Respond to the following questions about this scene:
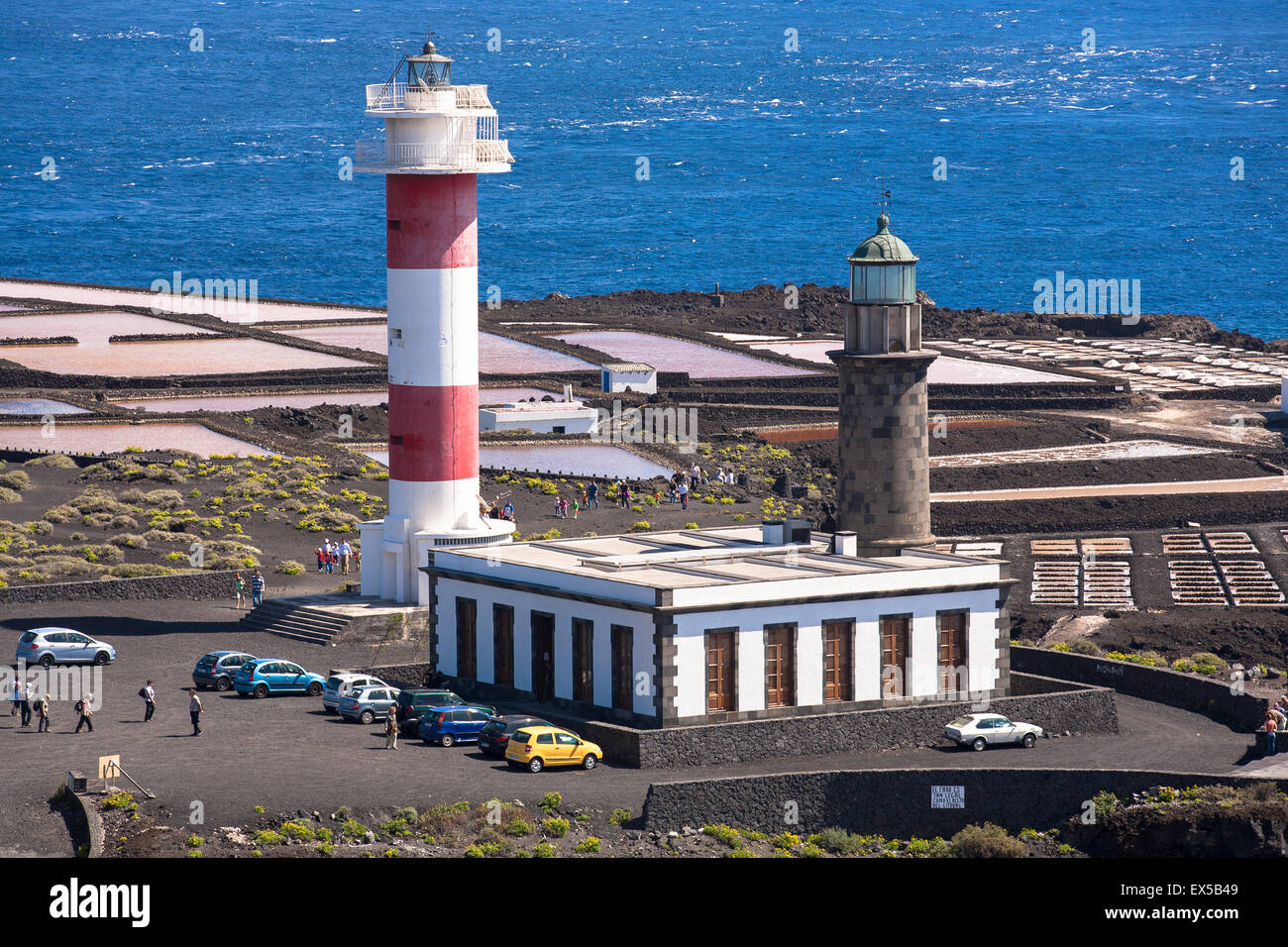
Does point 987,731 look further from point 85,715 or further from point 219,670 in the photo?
point 85,715

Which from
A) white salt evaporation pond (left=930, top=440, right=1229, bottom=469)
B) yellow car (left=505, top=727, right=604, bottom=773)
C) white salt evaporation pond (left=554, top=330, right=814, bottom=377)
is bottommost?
yellow car (left=505, top=727, right=604, bottom=773)

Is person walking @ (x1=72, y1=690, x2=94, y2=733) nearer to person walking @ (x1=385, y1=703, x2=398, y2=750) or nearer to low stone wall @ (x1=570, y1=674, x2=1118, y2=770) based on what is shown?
person walking @ (x1=385, y1=703, x2=398, y2=750)

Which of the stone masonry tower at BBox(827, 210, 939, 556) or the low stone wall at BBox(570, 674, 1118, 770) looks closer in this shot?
the low stone wall at BBox(570, 674, 1118, 770)

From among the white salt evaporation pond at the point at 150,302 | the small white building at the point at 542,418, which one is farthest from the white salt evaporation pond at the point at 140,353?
the small white building at the point at 542,418

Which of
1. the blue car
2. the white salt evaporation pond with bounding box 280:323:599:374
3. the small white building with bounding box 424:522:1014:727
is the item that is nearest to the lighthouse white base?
the small white building with bounding box 424:522:1014:727

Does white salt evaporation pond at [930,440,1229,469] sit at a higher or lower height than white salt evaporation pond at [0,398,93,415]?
lower

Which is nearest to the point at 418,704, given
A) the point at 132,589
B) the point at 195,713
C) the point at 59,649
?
the point at 195,713

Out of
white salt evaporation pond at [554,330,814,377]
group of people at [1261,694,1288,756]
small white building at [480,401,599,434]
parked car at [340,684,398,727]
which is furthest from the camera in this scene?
white salt evaporation pond at [554,330,814,377]
